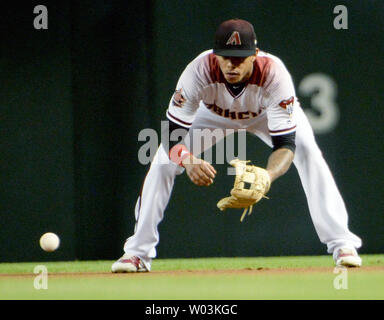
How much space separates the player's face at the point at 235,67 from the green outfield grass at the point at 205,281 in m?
1.34

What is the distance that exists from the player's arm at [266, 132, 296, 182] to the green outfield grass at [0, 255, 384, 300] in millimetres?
705

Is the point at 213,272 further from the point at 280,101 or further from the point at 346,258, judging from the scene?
the point at 280,101

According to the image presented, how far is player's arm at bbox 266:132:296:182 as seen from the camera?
5.24 m

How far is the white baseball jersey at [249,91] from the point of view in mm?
5426

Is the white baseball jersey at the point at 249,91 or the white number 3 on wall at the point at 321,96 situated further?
the white number 3 on wall at the point at 321,96

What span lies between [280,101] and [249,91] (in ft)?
0.79

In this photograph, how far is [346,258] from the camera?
552 cm

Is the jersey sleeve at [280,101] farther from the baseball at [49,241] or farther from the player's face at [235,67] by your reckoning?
the baseball at [49,241]
